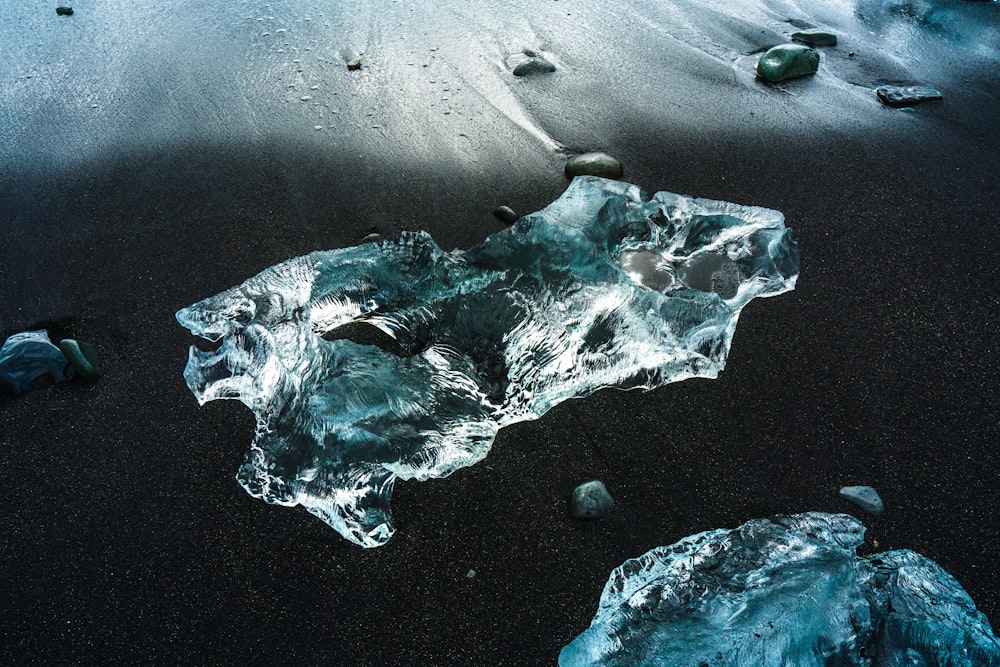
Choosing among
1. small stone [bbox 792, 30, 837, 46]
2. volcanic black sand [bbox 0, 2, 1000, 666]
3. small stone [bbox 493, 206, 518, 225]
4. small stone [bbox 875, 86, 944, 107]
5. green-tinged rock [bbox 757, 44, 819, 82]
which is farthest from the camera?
small stone [bbox 792, 30, 837, 46]

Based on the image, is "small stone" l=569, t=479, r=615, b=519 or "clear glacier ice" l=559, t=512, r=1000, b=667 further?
"small stone" l=569, t=479, r=615, b=519

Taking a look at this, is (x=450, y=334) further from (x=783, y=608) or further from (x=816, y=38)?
(x=816, y=38)

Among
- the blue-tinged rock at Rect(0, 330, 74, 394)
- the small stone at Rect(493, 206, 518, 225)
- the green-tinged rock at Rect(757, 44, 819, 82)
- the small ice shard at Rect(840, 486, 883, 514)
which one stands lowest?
the blue-tinged rock at Rect(0, 330, 74, 394)

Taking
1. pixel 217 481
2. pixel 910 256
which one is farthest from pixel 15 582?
pixel 910 256

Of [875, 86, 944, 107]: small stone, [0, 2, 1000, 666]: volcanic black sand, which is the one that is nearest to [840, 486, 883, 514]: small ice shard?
[0, 2, 1000, 666]: volcanic black sand

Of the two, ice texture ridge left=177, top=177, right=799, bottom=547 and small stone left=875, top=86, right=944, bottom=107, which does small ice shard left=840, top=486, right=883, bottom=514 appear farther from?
small stone left=875, top=86, right=944, bottom=107

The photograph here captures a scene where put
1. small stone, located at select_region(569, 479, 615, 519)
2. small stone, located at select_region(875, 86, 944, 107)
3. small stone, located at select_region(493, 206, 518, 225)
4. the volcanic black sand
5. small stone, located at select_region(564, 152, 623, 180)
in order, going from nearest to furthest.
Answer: the volcanic black sand → small stone, located at select_region(569, 479, 615, 519) → small stone, located at select_region(493, 206, 518, 225) → small stone, located at select_region(564, 152, 623, 180) → small stone, located at select_region(875, 86, 944, 107)

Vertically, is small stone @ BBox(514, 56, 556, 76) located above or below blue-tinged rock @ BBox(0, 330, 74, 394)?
above

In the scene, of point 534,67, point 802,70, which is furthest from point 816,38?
point 534,67
